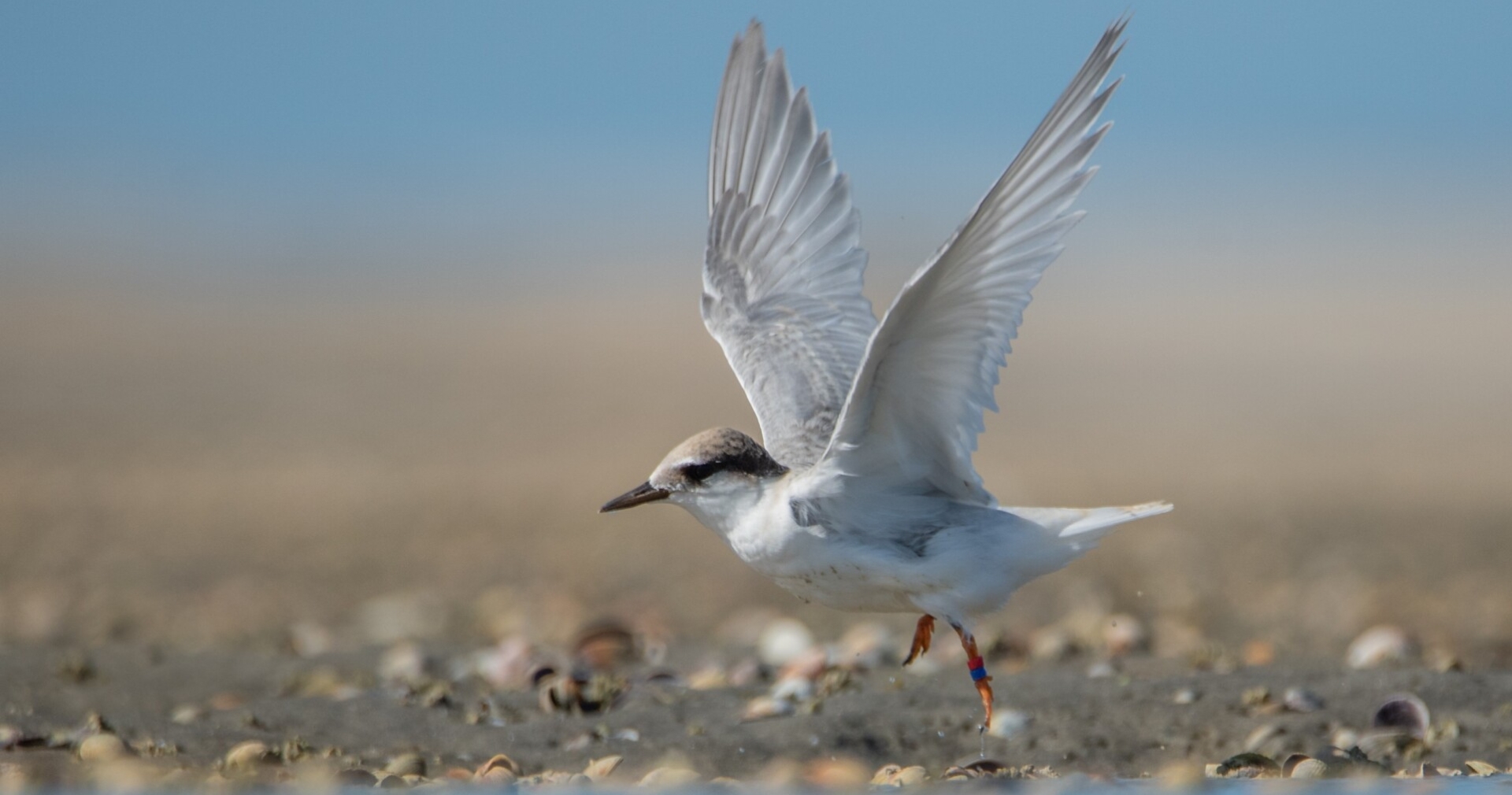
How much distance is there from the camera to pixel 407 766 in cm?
608

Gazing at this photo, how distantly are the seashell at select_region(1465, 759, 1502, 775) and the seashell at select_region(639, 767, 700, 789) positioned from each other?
2.50 meters

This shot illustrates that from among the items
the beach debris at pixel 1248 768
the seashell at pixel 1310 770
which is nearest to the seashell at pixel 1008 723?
the beach debris at pixel 1248 768

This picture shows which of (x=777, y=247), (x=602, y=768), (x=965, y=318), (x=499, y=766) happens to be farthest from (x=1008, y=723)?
(x=777, y=247)

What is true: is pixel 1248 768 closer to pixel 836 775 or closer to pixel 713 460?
pixel 836 775

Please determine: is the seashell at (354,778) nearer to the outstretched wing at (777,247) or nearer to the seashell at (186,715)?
the seashell at (186,715)

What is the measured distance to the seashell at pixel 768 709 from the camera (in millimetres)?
6578

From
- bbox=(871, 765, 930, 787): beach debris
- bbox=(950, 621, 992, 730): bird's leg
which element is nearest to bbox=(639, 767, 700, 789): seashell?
bbox=(871, 765, 930, 787): beach debris

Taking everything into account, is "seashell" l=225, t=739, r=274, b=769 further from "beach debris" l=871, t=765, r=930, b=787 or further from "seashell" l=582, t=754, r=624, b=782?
"beach debris" l=871, t=765, r=930, b=787

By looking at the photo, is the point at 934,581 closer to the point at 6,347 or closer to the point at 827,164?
the point at 827,164

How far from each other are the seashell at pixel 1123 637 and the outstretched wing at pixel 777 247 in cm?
168

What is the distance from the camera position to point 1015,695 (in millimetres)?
6734

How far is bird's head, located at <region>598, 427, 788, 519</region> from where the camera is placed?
6.14 meters

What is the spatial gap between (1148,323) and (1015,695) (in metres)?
38.8

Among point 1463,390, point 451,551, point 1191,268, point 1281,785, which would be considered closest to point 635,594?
point 451,551
